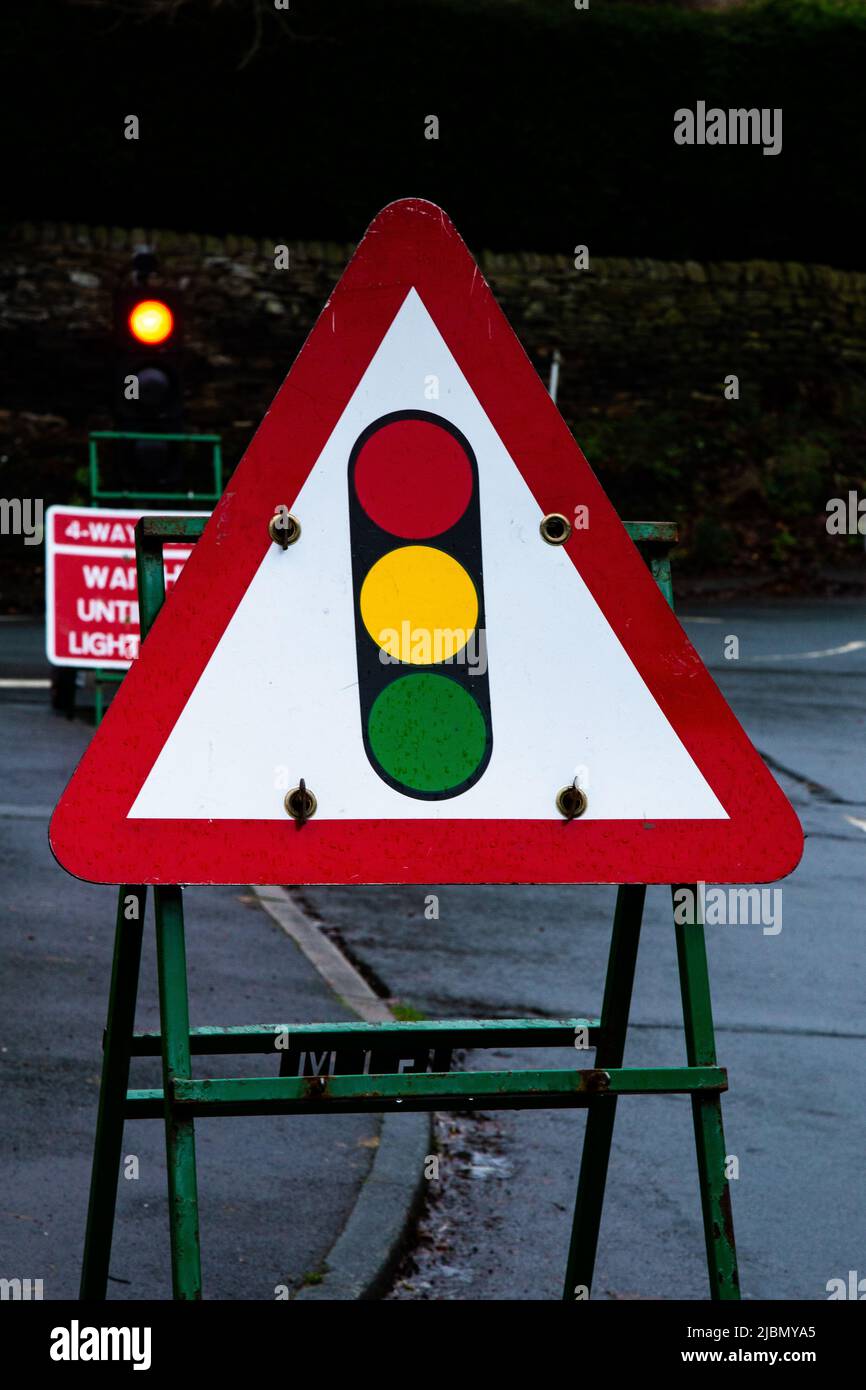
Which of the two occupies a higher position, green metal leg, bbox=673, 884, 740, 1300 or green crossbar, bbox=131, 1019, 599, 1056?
green crossbar, bbox=131, 1019, 599, 1056

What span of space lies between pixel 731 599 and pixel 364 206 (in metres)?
6.77

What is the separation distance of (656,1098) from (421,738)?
3536 mm

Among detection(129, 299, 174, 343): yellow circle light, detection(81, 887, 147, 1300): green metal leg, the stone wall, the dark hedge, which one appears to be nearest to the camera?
detection(81, 887, 147, 1300): green metal leg

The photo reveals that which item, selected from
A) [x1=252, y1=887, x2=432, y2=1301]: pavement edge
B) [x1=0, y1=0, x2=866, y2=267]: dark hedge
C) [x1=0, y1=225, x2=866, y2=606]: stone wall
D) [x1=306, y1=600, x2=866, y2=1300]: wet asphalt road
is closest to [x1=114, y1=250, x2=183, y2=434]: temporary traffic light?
[x1=306, y1=600, x2=866, y2=1300]: wet asphalt road

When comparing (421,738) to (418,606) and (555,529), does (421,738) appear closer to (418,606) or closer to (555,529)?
(418,606)

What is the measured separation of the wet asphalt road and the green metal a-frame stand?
57.2 inches

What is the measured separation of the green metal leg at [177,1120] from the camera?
101 inches

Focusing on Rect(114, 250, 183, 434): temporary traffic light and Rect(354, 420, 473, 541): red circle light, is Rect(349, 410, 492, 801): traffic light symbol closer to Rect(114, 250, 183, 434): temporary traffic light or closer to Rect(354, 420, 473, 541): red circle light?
Rect(354, 420, 473, 541): red circle light

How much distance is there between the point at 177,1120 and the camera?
8.48ft

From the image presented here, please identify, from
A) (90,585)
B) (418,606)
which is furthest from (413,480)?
(90,585)

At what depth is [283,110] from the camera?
24391mm

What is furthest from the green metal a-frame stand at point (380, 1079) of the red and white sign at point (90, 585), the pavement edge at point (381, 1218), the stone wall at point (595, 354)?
the stone wall at point (595, 354)

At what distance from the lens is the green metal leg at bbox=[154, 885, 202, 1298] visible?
256cm

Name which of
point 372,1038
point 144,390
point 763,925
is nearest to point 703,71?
point 144,390
